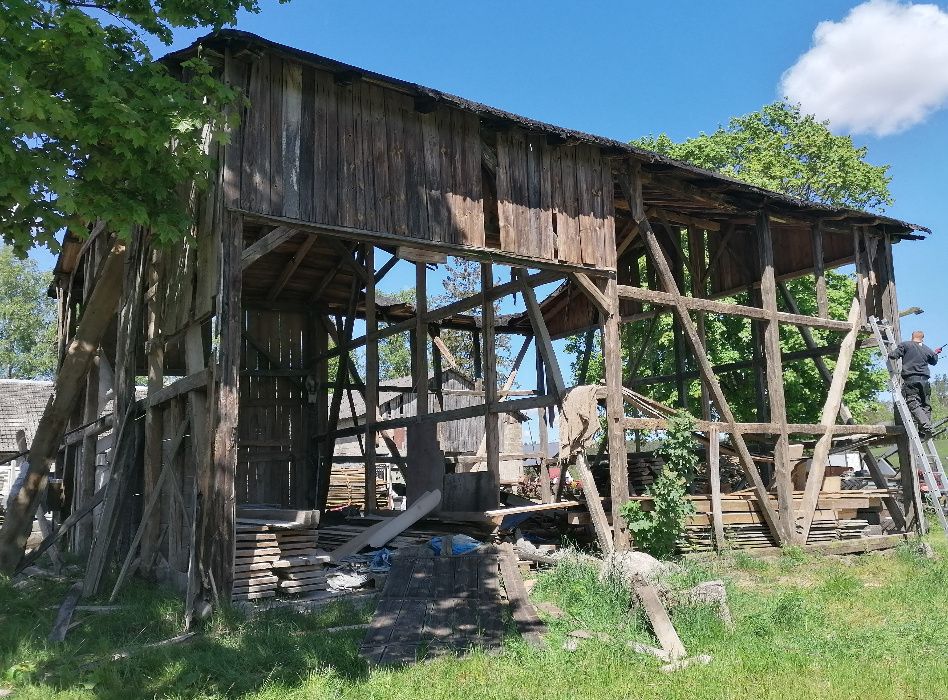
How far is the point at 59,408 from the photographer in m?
12.0

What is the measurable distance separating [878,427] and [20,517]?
13.7 metres

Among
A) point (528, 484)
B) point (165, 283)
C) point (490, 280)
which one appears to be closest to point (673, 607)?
point (490, 280)

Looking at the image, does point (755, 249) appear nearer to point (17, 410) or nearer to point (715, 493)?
point (715, 493)

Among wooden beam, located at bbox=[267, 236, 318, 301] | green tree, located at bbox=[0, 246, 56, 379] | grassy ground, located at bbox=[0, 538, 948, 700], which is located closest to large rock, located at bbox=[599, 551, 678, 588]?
grassy ground, located at bbox=[0, 538, 948, 700]

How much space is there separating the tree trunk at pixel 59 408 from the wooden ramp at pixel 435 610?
5902mm

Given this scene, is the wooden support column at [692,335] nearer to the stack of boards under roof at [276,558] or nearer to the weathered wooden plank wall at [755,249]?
the weathered wooden plank wall at [755,249]

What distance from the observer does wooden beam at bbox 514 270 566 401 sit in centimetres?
1177

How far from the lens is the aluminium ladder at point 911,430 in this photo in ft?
42.8

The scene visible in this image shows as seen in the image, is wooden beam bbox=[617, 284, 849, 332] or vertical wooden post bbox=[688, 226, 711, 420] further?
vertical wooden post bbox=[688, 226, 711, 420]

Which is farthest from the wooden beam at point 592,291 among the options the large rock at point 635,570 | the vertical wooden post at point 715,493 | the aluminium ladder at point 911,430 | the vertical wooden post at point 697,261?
the aluminium ladder at point 911,430

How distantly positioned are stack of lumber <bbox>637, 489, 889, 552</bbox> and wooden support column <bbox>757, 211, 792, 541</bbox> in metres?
0.40

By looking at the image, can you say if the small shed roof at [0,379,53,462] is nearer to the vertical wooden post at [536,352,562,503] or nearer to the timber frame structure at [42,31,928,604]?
the timber frame structure at [42,31,928,604]

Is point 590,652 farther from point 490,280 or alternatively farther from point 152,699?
point 490,280

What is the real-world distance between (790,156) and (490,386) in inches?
829
